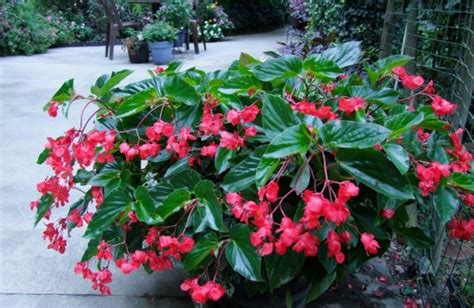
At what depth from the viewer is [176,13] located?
6727 mm

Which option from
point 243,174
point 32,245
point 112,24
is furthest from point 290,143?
point 112,24

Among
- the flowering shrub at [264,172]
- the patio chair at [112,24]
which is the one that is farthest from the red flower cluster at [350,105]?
the patio chair at [112,24]

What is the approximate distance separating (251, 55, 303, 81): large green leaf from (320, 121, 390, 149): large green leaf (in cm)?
27

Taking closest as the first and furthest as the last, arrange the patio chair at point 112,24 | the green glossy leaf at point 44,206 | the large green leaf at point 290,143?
1. the large green leaf at point 290,143
2. the green glossy leaf at point 44,206
3. the patio chair at point 112,24

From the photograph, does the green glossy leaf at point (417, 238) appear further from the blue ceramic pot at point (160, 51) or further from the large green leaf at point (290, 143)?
the blue ceramic pot at point (160, 51)

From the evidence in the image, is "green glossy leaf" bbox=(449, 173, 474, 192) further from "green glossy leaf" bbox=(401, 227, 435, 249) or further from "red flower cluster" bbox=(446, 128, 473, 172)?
"green glossy leaf" bbox=(401, 227, 435, 249)

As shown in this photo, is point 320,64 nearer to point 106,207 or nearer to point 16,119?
point 106,207

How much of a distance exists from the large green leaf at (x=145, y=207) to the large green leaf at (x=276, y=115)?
318 mm

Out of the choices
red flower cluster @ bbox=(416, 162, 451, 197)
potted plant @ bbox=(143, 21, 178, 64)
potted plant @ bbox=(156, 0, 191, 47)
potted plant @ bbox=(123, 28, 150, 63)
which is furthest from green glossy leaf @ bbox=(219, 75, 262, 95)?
potted plant @ bbox=(156, 0, 191, 47)

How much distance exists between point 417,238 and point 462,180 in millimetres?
216

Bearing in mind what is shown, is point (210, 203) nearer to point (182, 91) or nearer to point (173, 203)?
point (173, 203)

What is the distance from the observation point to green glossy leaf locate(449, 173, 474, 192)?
1043 mm

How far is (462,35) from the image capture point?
1.72m

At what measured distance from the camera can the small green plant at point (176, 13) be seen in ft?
22.1
